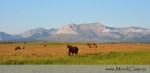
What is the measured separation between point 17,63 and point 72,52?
16815 millimetres

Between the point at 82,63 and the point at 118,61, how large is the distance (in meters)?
4.11

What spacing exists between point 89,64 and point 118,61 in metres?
3.77

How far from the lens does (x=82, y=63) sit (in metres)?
36.5
